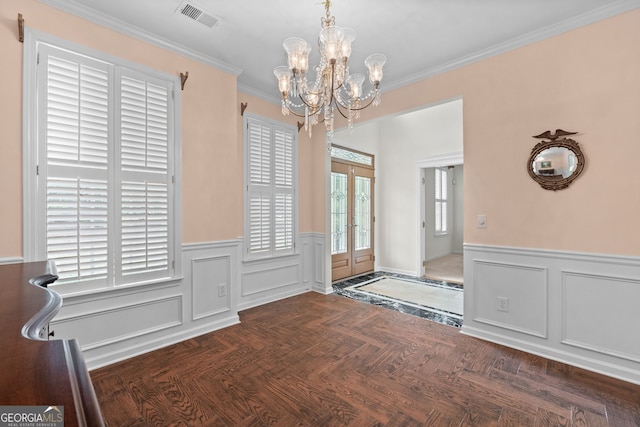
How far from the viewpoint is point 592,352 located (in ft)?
7.82

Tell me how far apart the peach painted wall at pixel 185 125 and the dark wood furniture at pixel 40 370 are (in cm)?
176

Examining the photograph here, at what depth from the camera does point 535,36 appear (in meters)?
2.63

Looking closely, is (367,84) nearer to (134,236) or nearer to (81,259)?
(134,236)

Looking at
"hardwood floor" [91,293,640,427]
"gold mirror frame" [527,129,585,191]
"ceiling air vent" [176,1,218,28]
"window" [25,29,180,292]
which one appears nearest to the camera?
"hardwood floor" [91,293,640,427]

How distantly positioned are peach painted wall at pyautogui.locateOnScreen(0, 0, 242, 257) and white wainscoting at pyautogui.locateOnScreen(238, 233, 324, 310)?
66 centimetres

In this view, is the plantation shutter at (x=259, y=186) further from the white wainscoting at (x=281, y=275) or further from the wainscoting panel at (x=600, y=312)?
the wainscoting panel at (x=600, y=312)

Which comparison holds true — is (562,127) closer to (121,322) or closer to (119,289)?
(119,289)

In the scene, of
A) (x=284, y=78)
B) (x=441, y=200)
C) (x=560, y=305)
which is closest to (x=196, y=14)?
(x=284, y=78)

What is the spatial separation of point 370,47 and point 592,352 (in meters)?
3.34

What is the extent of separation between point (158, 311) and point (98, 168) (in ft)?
4.64

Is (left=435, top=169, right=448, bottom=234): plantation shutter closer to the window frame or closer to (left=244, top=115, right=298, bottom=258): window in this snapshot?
the window frame

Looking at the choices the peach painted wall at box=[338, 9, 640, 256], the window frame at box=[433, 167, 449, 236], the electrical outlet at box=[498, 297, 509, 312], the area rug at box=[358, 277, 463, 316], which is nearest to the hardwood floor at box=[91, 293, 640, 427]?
the electrical outlet at box=[498, 297, 509, 312]

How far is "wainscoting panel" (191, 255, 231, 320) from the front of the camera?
3.07 meters

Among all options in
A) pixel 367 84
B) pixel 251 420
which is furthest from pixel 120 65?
pixel 251 420
